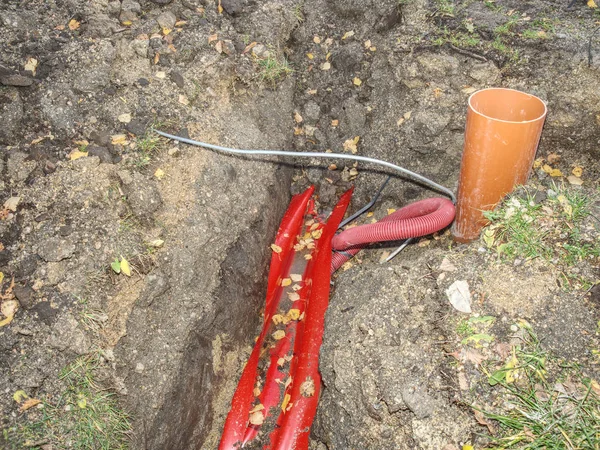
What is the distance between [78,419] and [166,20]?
3.13 metres

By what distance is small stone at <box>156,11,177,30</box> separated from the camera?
13.1ft

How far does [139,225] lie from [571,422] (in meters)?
2.77

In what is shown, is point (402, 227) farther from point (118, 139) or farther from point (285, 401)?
point (118, 139)

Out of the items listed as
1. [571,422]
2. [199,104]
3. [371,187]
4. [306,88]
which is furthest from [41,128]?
[571,422]

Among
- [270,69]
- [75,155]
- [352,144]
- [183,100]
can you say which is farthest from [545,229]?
[75,155]

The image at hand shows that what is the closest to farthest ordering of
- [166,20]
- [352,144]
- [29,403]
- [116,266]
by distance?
[29,403] → [116,266] → [166,20] → [352,144]

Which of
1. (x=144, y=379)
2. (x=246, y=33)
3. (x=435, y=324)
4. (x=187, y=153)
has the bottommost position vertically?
(x=144, y=379)

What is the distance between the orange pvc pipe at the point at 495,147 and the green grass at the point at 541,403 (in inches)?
36.6

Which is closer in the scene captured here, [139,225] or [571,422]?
[571,422]

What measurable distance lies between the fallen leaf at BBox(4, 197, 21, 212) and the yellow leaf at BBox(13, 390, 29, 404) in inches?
46.1

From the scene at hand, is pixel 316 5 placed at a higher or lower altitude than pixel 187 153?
higher

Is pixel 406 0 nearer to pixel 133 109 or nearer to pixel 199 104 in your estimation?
pixel 199 104

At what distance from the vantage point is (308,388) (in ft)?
10.5

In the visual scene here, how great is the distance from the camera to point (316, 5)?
454cm
